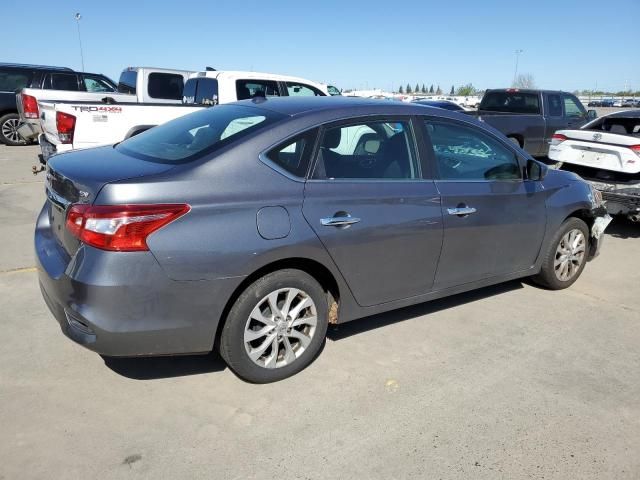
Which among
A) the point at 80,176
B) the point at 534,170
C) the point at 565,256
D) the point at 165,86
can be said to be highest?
the point at 165,86

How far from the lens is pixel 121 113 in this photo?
7438mm

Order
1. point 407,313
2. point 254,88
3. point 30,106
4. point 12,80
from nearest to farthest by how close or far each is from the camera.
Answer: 1. point 407,313
2. point 254,88
3. point 30,106
4. point 12,80

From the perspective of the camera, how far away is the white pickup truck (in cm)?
696

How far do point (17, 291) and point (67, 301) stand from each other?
6.59ft

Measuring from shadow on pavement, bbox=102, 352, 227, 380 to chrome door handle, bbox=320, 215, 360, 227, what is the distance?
1.15 m

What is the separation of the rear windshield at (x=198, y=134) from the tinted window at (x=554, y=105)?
10143mm

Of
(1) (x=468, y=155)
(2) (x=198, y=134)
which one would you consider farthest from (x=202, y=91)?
(1) (x=468, y=155)

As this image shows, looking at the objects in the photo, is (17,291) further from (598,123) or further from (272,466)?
(598,123)

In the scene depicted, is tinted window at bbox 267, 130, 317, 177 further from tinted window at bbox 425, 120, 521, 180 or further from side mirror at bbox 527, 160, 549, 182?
side mirror at bbox 527, 160, 549, 182

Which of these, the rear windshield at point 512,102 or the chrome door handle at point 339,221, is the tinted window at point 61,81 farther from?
the chrome door handle at point 339,221

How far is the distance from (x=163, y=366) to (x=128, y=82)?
11626mm

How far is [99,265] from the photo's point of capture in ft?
8.69

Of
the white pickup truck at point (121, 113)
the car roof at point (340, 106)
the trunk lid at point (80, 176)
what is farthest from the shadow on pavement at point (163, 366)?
the white pickup truck at point (121, 113)

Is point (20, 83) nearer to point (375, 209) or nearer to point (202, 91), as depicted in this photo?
point (202, 91)
